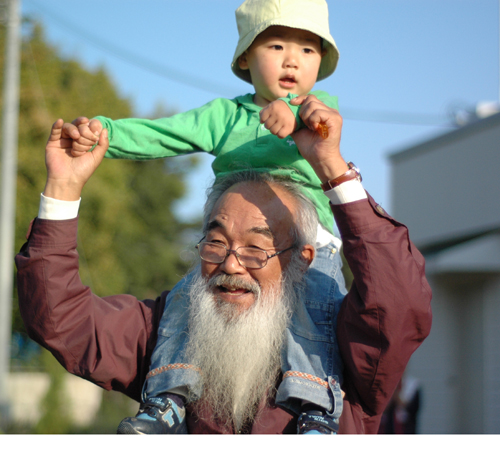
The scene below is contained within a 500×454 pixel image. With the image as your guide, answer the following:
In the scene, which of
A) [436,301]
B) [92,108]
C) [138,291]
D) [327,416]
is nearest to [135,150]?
[327,416]

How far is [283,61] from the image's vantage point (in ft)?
10.4

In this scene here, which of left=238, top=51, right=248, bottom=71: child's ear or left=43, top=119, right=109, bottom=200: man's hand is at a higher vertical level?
left=238, top=51, right=248, bottom=71: child's ear

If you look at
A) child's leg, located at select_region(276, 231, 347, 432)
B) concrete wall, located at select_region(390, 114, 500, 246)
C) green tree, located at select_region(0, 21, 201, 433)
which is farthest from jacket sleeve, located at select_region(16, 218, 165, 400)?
green tree, located at select_region(0, 21, 201, 433)

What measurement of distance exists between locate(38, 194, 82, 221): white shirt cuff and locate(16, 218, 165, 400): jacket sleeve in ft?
0.08

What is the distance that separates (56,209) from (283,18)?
1363 mm

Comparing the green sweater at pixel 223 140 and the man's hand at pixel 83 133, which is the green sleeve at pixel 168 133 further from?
the man's hand at pixel 83 133

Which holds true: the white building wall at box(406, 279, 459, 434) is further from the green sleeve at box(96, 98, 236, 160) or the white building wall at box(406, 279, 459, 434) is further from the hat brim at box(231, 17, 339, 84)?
the green sleeve at box(96, 98, 236, 160)

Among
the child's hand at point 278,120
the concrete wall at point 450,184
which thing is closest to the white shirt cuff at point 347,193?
the child's hand at point 278,120

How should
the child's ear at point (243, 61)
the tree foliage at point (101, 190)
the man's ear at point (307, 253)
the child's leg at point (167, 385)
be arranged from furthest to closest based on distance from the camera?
the tree foliage at point (101, 190) → the child's ear at point (243, 61) → the man's ear at point (307, 253) → the child's leg at point (167, 385)

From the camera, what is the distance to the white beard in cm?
309

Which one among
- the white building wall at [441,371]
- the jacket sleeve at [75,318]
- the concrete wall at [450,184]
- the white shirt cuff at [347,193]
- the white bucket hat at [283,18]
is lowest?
the white building wall at [441,371]

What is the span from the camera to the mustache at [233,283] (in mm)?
3117

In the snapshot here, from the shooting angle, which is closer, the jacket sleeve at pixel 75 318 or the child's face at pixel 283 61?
the jacket sleeve at pixel 75 318

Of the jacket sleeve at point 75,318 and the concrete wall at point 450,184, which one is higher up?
the concrete wall at point 450,184
